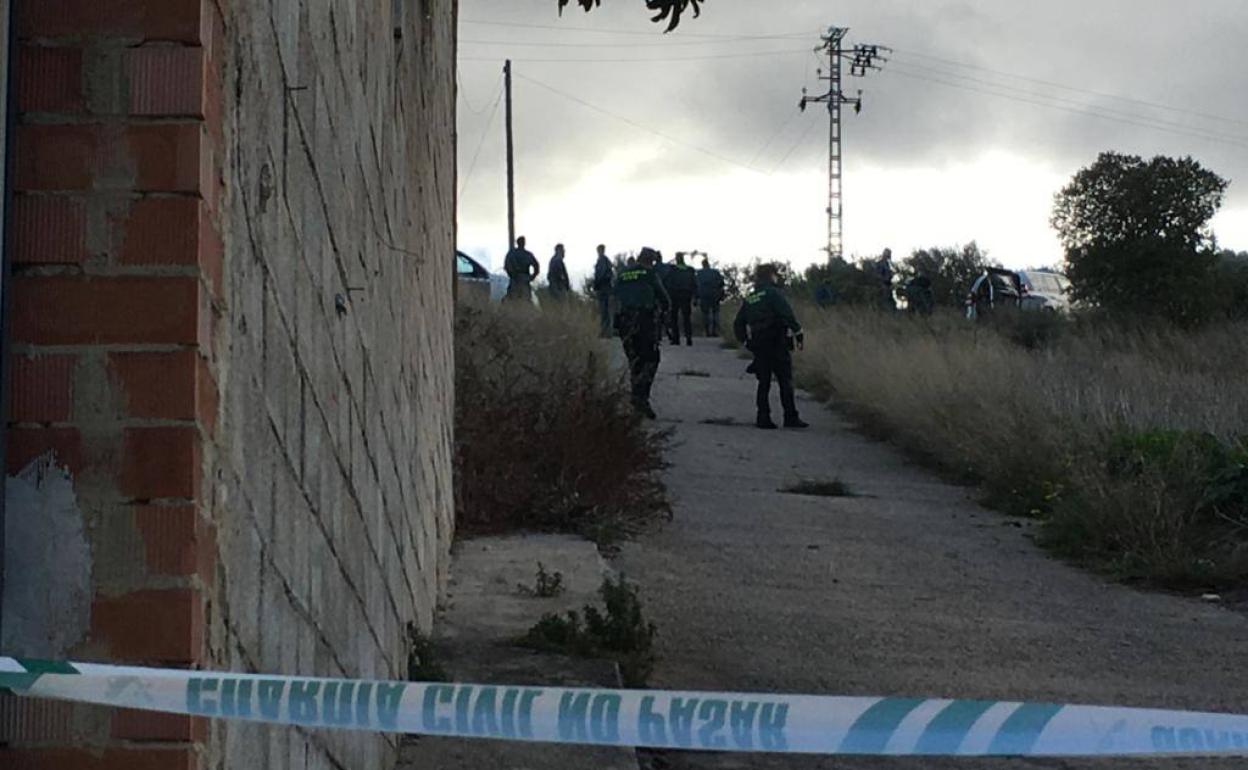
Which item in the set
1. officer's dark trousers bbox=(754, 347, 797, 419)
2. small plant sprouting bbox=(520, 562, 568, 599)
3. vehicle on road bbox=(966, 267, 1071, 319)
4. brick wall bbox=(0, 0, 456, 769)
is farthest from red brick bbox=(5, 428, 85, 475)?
vehicle on road bbox=(966, 267, 1071, 319)

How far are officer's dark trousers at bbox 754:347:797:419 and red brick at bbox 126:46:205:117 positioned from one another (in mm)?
15083

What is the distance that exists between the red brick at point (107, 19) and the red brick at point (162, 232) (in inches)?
8.3

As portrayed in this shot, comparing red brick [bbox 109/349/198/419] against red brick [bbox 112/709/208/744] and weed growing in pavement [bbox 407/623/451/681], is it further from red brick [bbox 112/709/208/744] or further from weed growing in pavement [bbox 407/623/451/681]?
weed growing in pavement [bbox 407/623/451/681]

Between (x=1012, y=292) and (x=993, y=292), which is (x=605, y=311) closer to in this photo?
(x=993, y=292)

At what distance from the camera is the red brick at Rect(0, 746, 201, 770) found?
80.0 inches

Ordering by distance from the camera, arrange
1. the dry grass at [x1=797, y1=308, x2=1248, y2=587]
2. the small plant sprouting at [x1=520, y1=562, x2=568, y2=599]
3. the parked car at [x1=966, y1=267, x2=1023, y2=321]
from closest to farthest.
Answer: the small plant sprouting at [x1=520, y1=562, x2=568, y2=599] < the dry grass at [x1=797, y1=308, x2=1248, y2=587] < the parked car at [x1=966, y1=267, x2=1023, y2=321]

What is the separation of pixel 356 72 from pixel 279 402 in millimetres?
1573

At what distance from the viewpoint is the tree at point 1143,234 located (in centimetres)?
2791

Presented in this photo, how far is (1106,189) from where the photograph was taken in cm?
2911

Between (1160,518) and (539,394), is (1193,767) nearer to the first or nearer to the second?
(1160,518)

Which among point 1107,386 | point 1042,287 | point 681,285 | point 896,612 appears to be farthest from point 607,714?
point 1042,287

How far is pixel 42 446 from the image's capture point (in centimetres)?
207

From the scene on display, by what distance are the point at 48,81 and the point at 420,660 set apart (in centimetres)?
410

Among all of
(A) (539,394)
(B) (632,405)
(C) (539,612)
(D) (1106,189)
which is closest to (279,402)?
(C) (539,612)
